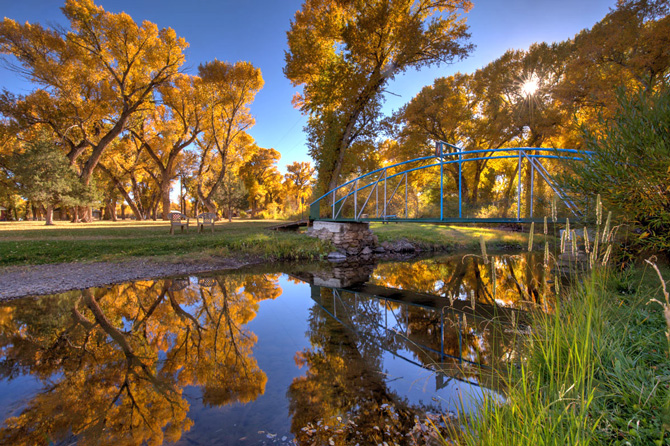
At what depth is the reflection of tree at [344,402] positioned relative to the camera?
6.74 feet

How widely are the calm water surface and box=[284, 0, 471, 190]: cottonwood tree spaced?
926 cm

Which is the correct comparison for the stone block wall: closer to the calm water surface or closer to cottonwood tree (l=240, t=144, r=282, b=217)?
the calm water surface

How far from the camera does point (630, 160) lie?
3.10 metres

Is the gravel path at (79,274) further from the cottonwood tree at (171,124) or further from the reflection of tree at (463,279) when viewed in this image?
the cottonwood tree at (171,124)

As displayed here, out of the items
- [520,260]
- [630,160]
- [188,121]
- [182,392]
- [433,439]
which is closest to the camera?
[433,439]

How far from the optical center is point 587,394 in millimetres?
1163

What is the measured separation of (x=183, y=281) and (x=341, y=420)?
5748mm

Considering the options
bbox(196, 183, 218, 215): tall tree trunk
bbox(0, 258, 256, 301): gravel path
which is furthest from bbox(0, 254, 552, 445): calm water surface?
bbox(196, 183, 218, 215): tall tree trunk

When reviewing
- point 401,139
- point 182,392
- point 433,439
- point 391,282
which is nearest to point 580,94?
point 401,139

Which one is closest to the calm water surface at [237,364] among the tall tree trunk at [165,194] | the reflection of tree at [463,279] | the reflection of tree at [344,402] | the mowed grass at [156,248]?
the reflection of tree at [344,402]

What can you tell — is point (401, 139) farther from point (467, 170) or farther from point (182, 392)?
point (182, 392)

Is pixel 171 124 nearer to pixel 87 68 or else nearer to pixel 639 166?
pixel 87 68

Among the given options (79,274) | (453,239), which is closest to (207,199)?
(79,274)

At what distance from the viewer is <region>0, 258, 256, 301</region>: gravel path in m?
5.67
